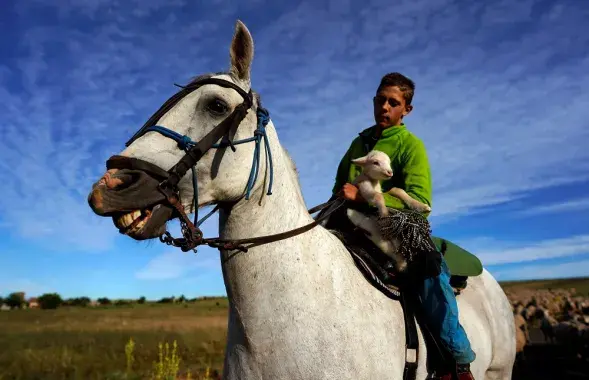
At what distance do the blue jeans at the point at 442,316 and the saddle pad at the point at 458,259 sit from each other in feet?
3.38

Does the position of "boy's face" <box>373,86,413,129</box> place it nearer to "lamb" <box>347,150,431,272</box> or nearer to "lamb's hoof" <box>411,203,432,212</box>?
"lamb" <box>347,150,431,272</box>

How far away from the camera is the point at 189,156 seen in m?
2.98

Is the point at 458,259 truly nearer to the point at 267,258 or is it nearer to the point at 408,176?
the point at 408,176

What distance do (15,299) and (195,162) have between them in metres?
93.1

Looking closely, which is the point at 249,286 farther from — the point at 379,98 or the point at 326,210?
the point at 379,98

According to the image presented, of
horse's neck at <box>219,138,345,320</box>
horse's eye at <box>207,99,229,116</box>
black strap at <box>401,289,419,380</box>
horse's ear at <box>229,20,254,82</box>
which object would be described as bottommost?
black strap at <box>401,289,419,380</box>

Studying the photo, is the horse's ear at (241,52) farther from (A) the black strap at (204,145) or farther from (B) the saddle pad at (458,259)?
(B) the saddle pad at (458,259)

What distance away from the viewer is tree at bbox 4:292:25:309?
256 feet

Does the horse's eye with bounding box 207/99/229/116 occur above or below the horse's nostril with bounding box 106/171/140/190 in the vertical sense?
above

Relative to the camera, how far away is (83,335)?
21719 mm

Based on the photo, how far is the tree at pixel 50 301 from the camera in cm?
6919

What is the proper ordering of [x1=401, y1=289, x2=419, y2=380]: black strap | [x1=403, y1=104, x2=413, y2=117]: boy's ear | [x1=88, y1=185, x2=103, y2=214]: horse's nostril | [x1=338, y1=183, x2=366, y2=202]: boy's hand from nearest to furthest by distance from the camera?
[x1=88, y1=185, x2=103, y2=214]: horse's nostril → [x1=401, y1=289, x2=419, y2=380]: black strap → [x1=338, y1=183, x2=366, y2=202]: boy's hand → [x1=403, y1=104, x2=413, y2=117]: boy's ear

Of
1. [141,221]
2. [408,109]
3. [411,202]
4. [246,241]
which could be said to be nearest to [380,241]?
[411,202]

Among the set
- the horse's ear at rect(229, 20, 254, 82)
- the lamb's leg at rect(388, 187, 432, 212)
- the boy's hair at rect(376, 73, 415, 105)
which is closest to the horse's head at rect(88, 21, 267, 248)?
the horse's ear at rect(229, 20, 254, 82)
